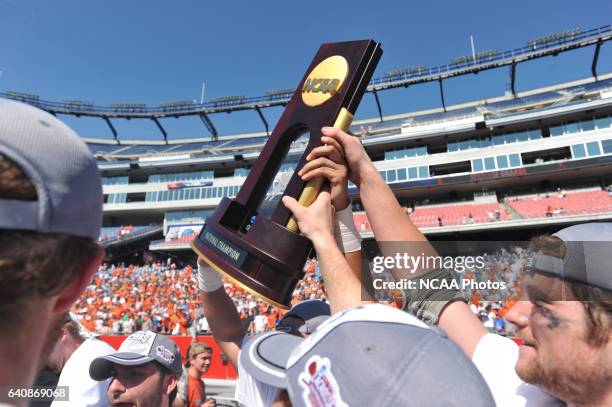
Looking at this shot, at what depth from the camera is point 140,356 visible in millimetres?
2342

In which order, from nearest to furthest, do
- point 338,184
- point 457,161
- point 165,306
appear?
1. point 338,184
2. point 165,306
3. point 457,161

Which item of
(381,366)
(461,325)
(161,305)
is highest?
(381,366)

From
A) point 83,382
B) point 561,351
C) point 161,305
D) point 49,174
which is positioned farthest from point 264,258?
point 161,305

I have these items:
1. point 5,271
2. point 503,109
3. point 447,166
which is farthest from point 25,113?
point 503,109

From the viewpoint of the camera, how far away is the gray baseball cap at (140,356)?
7.30 feet

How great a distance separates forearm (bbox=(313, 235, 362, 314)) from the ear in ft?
2.06

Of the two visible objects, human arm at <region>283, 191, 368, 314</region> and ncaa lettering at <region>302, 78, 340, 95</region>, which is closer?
human arm at <region>283, 191, 368, 314</region>

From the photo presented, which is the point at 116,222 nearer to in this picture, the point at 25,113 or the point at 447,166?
the point at 447,166

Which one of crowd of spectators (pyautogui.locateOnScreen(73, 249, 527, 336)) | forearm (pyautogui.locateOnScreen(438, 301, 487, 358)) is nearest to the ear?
forearm (pyautogui.locateOnScreen(438, 301, 487, 358))

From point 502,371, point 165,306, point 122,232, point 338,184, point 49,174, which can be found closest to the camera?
point 49,174

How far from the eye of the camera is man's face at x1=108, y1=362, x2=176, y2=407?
221 cm

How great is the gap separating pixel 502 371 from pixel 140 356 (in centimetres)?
212

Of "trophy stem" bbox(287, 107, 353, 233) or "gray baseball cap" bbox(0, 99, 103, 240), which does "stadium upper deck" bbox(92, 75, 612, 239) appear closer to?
"trophy stem" bbox(287, 107, 353, 233)

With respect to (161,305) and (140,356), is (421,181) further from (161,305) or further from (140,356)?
(140,356)
